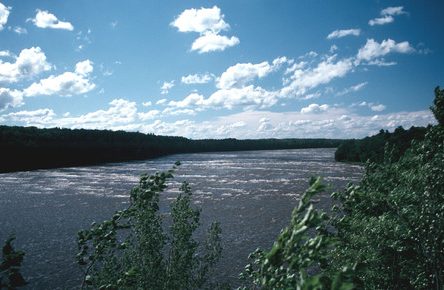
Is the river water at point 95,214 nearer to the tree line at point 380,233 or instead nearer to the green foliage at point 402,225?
the tree line at point 380,233

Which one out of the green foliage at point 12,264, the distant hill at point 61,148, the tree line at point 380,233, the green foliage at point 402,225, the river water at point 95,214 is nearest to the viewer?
the green foliage at point 12,264

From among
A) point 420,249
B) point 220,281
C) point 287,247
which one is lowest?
point 220,281

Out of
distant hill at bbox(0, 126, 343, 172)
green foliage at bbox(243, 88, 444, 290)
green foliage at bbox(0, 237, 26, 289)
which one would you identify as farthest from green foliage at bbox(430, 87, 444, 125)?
distant hill at bbox(0, 126, 343, 172)

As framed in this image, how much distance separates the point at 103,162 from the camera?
118 metres

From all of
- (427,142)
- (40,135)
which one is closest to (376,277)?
(427,142)

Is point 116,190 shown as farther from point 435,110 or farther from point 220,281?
point 435,110

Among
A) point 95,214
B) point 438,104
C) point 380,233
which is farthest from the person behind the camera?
point 95,214

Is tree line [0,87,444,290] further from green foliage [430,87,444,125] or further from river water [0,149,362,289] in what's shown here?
river water [0,149,362,289]

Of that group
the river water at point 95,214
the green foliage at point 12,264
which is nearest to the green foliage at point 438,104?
the green foliage at point 12,264

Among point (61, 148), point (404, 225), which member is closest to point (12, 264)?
point (404, 225)

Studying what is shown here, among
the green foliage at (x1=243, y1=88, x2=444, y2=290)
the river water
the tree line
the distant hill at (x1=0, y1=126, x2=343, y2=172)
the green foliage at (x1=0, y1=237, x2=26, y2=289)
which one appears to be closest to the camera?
the green foliage at (x1=0, y1=237, x2=26, y2=289)

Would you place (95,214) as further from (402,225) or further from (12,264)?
(12,264)

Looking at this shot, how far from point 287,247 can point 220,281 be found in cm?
1736

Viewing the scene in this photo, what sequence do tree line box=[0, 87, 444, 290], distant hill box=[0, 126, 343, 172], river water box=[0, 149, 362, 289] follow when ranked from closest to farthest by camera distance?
tree line box=[0, 87, 444, 290], river water box=[0, 149, 362, 289], distant hill box=[0, 126, 343, 172]
